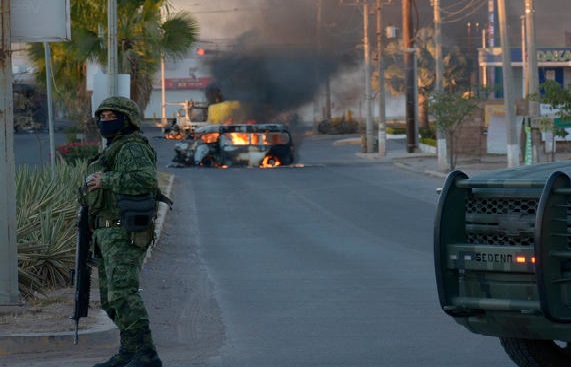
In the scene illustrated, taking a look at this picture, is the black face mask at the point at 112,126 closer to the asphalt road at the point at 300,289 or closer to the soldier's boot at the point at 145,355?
the soldier's boot at the point at 145,355

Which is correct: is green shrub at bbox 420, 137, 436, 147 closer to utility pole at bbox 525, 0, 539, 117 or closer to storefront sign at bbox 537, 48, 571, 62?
storefront sign at bbox 537, 48, 571, 62

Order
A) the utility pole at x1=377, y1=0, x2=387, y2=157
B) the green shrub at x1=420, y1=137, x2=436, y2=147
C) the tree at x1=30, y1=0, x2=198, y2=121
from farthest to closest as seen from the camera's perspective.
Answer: the green shrub at x1=420, y1=137, x2=436, y2=147 → the utility pole at x1=377, y1=0, x2=387, y2=157 → the tree at x1=30, y1=0, x2=198, y2=121

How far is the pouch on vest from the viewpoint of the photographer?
696 cm

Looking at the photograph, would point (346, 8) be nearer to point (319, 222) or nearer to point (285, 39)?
point (285, 39)

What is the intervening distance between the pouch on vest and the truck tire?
2296 mm

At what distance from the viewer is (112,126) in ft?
23.7

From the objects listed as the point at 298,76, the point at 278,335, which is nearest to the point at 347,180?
the point at 298,76

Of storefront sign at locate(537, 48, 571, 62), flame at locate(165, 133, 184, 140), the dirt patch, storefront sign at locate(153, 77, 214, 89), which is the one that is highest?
storefront sign at locate(153, 77, 214, 89)

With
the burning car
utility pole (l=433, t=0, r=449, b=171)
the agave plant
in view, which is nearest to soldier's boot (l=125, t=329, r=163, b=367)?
the agave plant

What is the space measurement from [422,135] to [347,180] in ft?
86.5

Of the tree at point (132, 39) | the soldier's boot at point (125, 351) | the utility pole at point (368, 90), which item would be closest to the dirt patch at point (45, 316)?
the soldier's boot at point (125, 351)

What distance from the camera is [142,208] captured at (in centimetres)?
699

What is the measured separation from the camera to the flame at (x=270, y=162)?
135ft

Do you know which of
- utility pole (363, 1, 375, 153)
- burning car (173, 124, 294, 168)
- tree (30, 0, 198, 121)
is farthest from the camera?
utility pole (363, 1, 375, 153)
